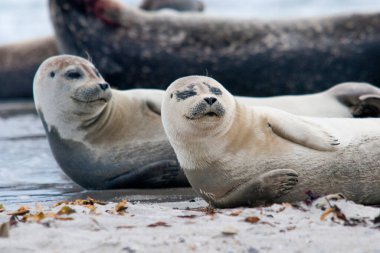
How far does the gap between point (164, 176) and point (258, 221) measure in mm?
2138

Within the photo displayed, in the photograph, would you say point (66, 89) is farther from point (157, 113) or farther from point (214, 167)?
point (214, 167)

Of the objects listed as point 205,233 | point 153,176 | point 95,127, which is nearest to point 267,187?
point 205,233

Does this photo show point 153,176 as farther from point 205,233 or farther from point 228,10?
point 228,10

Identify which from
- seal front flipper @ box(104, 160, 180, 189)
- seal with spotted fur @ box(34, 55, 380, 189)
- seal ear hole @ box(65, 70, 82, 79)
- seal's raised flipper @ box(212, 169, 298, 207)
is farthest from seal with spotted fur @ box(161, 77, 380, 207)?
seal ear hole @ box(65, 70, 82, 79)

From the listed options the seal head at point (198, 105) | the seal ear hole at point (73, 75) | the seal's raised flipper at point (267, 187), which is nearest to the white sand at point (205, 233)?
the seal's raised flipper at point (267, 187)

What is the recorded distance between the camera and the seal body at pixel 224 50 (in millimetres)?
10461

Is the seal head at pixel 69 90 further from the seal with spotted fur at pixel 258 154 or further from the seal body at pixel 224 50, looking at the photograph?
the seal body at pixel 224 50

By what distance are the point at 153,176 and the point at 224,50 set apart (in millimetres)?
4303

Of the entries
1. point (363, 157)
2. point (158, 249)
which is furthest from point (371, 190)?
point (158, 249)

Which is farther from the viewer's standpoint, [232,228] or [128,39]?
[128,39]

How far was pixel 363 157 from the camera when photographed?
5199 millimetres

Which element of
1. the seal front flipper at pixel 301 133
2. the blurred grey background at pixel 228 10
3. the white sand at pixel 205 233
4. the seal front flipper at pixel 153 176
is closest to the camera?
the white sand at pixel 205 233

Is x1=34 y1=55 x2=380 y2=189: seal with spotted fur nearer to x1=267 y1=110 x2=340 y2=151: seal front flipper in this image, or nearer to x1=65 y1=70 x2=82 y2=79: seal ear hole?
x1=65 y1=70 x2=82 y2=79: seal ear hole

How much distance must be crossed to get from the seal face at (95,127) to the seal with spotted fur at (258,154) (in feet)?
4.66
